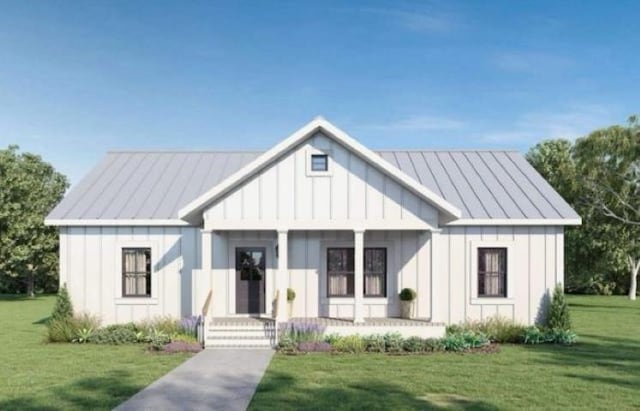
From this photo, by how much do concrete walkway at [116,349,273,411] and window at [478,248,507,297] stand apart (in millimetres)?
7294

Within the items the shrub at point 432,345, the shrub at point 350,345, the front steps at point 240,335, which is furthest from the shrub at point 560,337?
the front steps at point 240,335

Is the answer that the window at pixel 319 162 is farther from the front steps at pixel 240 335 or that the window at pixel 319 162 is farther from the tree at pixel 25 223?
the tree at pixel 25 223

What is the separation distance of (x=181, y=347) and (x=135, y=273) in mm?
4147

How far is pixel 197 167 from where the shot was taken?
21.0 m

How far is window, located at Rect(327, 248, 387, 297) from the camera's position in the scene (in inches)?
684

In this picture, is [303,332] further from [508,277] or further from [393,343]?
[508,277]

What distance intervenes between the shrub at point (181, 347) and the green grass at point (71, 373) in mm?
545

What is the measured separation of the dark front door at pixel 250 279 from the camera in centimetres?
1739

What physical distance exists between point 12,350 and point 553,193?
1685 cm

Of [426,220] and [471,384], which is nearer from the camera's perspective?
[471,384]

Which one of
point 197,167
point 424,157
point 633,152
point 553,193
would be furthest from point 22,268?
point 633,152

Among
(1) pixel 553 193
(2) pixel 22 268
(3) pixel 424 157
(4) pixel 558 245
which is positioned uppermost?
(3) pixel 424 157

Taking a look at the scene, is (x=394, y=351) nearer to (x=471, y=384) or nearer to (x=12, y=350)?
(x=471, y=384)

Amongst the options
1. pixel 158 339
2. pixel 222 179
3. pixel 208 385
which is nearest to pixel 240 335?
pixel 158 339
